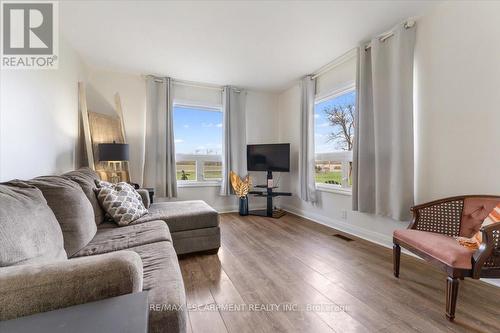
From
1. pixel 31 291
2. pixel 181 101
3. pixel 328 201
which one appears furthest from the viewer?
pixel 181 101

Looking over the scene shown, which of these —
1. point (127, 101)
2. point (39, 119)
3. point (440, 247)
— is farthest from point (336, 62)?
point (39, 119)

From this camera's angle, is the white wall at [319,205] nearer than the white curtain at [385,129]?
No

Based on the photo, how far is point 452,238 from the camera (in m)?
1.68

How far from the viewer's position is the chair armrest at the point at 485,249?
1316mm

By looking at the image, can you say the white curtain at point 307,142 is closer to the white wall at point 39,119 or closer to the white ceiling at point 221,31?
the white ceiling at point 221,31

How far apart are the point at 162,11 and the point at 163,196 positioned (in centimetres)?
263

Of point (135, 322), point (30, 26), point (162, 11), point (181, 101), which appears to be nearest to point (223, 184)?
point (181, 101)

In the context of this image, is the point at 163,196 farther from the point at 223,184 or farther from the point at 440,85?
the point at 440,85

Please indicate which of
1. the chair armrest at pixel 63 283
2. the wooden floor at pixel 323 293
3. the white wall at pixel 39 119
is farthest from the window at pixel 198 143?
the chair armrest at pixel 63 283

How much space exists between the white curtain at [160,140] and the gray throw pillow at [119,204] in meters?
1.47

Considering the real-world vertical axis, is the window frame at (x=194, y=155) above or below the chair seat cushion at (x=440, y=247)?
above

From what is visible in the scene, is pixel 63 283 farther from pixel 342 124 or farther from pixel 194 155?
pixel 194 155

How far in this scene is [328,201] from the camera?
346 centimetres

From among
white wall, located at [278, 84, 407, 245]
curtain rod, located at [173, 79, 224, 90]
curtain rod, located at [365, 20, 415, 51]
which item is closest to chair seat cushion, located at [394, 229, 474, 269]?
white wall, located at [278, 84, 407, 245]
